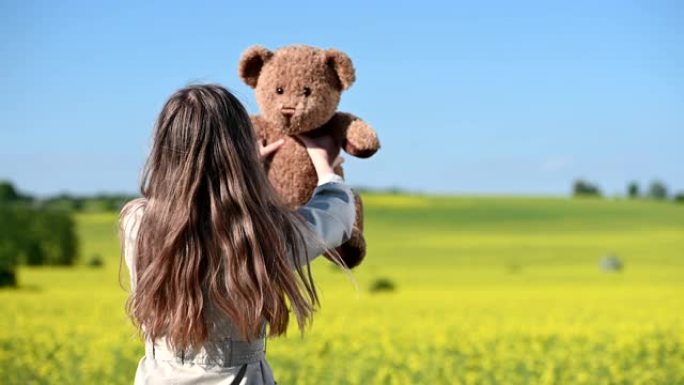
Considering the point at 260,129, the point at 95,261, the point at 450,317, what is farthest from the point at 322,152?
the point at 95,261

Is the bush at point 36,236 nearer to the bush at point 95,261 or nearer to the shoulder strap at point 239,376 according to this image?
the bush at point 95,261

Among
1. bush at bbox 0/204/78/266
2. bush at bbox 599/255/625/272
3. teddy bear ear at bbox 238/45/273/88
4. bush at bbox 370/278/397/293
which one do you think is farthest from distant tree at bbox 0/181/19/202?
teddy bear ear at bbox 238/45/273/88

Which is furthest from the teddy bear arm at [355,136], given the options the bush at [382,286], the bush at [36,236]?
the bush at [36,236]

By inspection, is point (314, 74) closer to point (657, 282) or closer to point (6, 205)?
point (657, 282)

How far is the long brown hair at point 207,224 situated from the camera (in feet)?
8.00

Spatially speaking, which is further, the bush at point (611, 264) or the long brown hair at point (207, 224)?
the bush at point (611, 264)

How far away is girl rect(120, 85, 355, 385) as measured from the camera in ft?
8.01

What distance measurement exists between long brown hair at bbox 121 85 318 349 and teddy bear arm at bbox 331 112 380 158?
0.50 metres

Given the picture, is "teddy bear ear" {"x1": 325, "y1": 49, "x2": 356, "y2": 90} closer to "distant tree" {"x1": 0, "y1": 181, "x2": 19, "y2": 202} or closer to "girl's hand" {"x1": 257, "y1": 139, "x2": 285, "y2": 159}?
"girl's hand" {"x1": 257, "y1": 139, "x2": 285, "y2": 159}

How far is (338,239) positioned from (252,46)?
717 millimetres

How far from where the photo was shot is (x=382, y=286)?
51.2ft

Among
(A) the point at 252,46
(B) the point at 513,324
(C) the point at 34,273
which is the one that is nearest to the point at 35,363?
(B) the point at 513,324

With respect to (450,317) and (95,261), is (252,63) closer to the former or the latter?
(450,317)

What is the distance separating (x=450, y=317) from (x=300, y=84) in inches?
303
